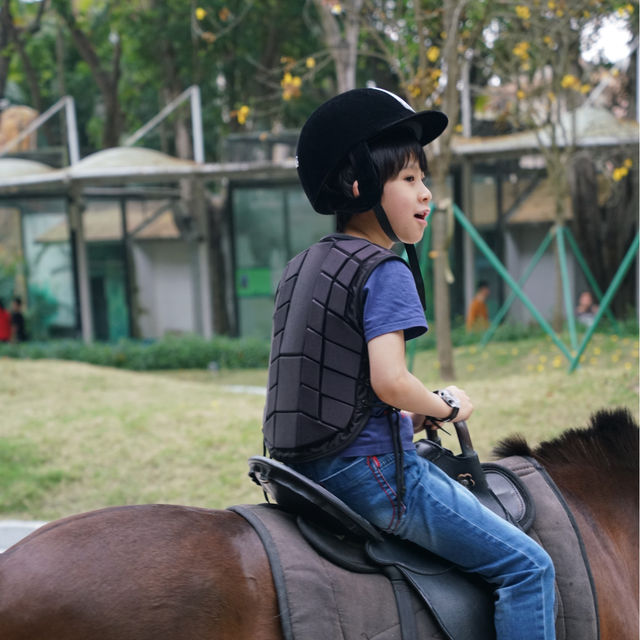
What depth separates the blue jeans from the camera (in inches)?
81.0

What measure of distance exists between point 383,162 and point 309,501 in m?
0.90

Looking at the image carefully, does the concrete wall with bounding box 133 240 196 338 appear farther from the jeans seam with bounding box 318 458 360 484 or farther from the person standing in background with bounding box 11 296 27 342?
the jeans seam with bounding box 318 458 360 484

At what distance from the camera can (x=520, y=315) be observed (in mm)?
19078

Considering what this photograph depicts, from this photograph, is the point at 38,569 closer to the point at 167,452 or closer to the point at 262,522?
the point at 262,522

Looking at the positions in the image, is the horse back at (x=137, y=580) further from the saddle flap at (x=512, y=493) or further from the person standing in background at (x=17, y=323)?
the person standing in background at (x=17, y=323)

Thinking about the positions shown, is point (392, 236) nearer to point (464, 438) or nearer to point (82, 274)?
point (464, 438)

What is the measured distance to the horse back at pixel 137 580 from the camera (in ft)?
5.65

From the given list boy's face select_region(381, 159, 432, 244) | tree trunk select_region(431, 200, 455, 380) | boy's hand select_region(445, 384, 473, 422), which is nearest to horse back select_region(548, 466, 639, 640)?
boy's hand select_region(445, 384, 473, 422)

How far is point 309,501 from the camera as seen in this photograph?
2016 mm

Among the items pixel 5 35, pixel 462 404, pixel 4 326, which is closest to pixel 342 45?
pixel 5 35

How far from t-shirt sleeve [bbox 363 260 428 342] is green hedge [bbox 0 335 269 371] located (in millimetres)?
14298

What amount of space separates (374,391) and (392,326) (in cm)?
17

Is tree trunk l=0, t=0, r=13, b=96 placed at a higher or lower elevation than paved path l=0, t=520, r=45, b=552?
higher

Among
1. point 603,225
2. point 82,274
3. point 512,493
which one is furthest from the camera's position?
point 82,274
